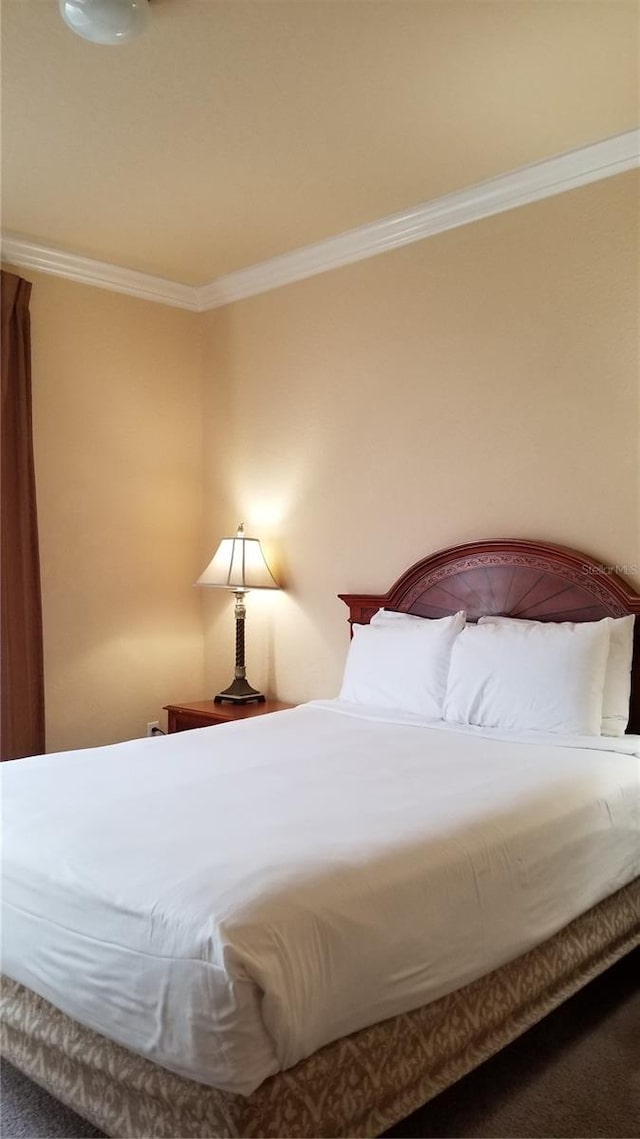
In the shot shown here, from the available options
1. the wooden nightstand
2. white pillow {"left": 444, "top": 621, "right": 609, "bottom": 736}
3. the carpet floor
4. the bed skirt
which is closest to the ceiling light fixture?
white pillow {"left": 444, "top": 621, "right": 609, "bottom": 736}

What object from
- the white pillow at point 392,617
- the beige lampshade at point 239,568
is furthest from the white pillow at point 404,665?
the beige lampshade at point 239,568

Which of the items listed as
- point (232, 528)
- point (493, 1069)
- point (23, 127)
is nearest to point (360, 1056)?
point (493, 1069)

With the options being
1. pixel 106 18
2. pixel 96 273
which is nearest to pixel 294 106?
pixel 106 18

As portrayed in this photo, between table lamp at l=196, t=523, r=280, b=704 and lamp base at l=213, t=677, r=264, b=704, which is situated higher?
table lamp at l=196, t=523, r=280, b=704

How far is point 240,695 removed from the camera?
164 inches

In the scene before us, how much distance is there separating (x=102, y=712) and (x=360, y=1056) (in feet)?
9.62

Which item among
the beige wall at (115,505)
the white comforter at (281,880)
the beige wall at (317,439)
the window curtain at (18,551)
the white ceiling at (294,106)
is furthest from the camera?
the beige wall at (115,505)

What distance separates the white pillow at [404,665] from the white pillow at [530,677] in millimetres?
96

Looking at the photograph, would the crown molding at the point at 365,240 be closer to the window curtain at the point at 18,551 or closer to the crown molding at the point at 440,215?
the crown molding at the point at 440,215

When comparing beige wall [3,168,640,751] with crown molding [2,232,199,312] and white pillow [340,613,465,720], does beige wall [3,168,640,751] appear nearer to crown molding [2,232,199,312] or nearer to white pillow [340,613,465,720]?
crown molding [2,232,199,312]

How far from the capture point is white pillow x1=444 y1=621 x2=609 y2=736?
2.80 metres

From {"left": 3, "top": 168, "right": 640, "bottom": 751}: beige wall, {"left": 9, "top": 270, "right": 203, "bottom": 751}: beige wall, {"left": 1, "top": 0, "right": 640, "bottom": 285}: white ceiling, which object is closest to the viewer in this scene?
{"left": 1, "top": 0, "right": 640, "bottom": 285}: white ceiling

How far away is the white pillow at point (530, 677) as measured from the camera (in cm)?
280

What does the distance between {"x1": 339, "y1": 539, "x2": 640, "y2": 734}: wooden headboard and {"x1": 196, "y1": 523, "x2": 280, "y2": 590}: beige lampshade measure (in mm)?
595
